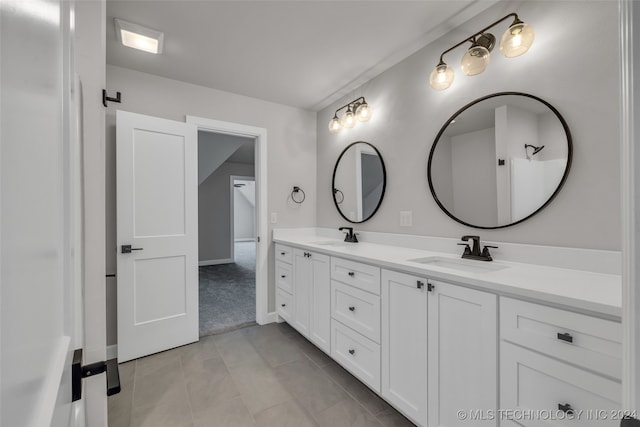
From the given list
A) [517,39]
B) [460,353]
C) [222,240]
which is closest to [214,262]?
[222,240]

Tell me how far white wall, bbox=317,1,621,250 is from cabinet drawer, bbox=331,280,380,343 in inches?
28.3

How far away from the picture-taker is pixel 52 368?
1.16ft

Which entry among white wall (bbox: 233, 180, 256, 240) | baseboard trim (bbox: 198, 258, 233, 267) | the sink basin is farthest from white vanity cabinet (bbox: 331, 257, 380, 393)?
white wall (bbox: 233, 180, 256, 240)

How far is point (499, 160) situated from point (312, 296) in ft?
5.52

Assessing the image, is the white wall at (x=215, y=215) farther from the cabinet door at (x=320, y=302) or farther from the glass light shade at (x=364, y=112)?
the glass light shade at (x=364, y=112)

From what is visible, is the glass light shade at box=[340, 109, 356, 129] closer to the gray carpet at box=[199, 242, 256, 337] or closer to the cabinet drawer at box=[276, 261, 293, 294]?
the cabinet drawer at box=[276, 261, 293, 294]

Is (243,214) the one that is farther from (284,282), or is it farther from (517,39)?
(517,39)

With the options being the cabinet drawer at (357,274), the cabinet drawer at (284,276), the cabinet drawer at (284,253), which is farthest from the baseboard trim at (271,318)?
the cabinet drawer at (357,274)

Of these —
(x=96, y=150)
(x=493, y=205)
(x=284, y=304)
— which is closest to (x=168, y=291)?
(x=284, y=304)

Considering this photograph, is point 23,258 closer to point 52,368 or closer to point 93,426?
point 52,368

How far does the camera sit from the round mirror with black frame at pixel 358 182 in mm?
2479

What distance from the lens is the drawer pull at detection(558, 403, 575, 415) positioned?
94cm

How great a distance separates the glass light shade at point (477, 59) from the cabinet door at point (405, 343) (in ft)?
4.14

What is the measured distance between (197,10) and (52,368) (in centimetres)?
208
